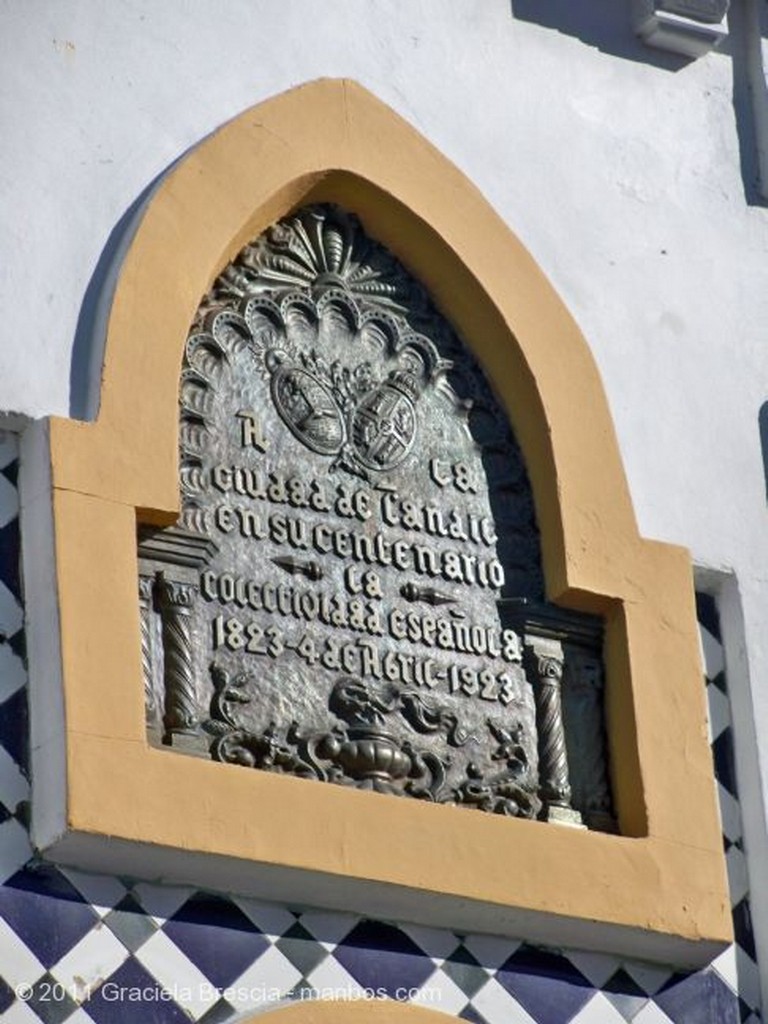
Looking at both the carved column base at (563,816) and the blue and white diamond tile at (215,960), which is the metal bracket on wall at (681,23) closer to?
the carved column base at (563,816)

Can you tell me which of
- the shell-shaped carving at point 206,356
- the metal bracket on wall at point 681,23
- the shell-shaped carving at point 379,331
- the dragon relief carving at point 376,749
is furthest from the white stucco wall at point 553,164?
the dragon relief carving at point 376,749

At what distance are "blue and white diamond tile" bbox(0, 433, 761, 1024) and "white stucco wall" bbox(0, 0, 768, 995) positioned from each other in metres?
0.50

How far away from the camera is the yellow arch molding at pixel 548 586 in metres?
8.91

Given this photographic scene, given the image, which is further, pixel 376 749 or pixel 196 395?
pixel 196 395

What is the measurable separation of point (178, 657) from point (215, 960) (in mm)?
749

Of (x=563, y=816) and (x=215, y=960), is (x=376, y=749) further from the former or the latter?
(x=215, y=960)

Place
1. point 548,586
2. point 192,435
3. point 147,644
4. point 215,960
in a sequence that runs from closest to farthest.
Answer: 1. point 215,960
2. point 147,644
3. point 192,435
4. point 548,586

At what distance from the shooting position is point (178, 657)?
9211mm

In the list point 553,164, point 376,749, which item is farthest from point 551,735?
point 553,164

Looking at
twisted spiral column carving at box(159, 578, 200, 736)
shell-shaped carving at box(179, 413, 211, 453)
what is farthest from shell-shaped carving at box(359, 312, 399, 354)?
twisted spiral column carving at box(159, 578, 200, 736)

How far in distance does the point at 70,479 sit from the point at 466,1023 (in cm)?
158

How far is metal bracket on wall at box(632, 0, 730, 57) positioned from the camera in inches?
423

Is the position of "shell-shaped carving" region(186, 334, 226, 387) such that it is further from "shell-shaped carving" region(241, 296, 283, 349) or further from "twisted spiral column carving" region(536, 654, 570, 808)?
"twisted spiral column carving" region(536, 654, 570, 808)

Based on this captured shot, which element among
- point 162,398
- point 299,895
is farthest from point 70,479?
point 299,895
